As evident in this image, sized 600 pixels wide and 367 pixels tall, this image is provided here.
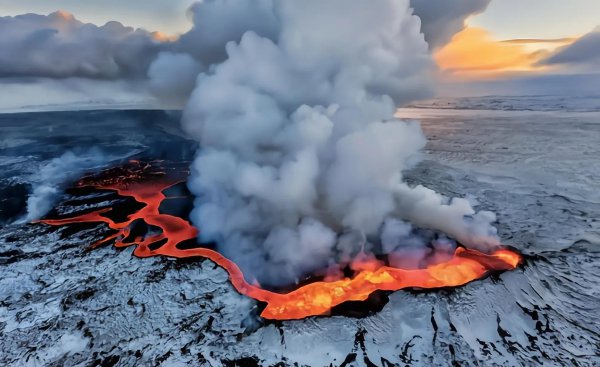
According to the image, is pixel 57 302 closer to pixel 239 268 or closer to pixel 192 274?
pixel 192 274

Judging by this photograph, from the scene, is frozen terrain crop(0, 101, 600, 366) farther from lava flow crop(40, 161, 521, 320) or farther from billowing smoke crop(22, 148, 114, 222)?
billowing smoke crop(22, 148, 114, 222)

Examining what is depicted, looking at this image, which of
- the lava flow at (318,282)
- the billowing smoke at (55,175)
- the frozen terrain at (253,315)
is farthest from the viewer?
the billowing smoke at (55,175)

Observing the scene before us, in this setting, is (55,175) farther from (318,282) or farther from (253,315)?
(318,282)

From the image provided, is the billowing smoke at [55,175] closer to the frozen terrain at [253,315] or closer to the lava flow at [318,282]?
the lava flow at [318,282]

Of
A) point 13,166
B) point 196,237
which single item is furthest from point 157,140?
point 196,237

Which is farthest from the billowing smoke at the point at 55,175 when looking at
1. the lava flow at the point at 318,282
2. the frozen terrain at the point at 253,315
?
the frozen terrain at the point at 253,315

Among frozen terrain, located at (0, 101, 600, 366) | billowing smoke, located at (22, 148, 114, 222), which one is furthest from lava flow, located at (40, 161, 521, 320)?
billowing smoke, located at (22, 148, 114, 222)
